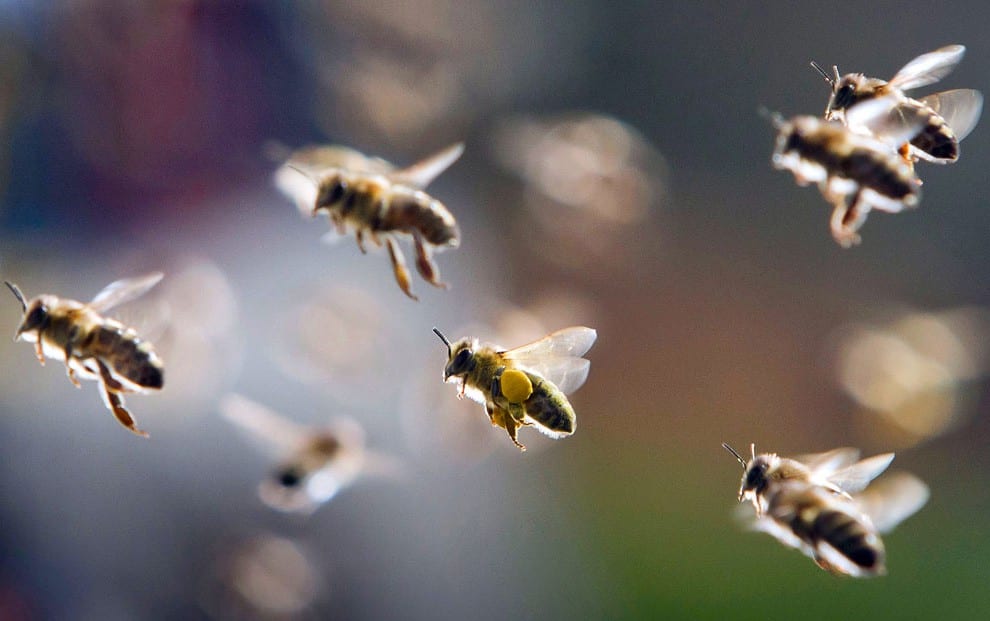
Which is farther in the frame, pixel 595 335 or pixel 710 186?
pixel 710 186

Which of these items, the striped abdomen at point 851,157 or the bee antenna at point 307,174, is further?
the bee antenna at point 307,174

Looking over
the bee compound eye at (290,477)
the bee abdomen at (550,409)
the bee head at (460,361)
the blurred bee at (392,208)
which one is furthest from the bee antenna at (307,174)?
the bee compound eye at (290,477)

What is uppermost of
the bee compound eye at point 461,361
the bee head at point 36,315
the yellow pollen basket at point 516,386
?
the bee compound eye at point 461,361

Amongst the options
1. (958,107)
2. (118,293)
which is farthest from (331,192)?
(958,107)

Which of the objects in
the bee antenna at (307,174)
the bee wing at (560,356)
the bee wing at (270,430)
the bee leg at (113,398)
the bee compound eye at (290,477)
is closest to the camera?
the bee leg at (113,398)

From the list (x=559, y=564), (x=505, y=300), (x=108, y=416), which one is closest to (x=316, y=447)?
(x=108, y=416)

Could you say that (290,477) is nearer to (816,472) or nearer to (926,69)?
(816,472)

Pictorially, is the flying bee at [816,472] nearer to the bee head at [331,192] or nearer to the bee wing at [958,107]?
the bee wing at [958,107]

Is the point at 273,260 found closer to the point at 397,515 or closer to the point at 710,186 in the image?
the point at 397,515
